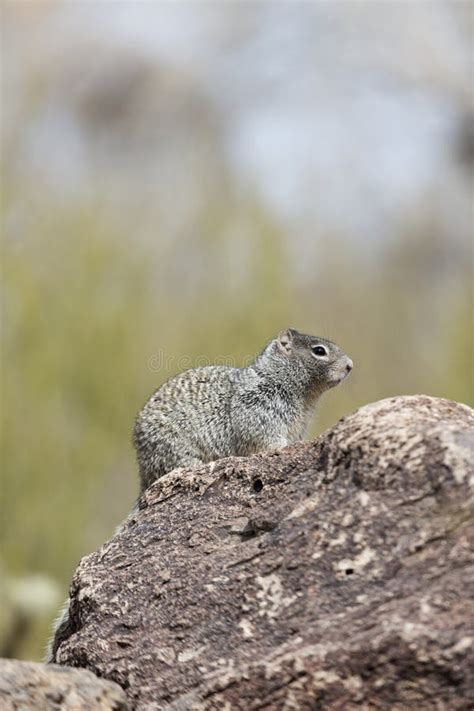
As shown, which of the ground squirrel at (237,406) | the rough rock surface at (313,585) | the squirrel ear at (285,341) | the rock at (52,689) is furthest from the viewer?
the squirrel ear at (285,341)

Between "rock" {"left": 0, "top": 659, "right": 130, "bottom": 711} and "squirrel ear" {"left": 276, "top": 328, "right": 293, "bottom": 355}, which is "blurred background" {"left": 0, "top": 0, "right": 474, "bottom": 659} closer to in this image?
"squirrel ear" {"left": 276, "top": 328, "right": 293, "bottom": 355}

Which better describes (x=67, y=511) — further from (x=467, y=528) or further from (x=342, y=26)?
(x=467, y=528)

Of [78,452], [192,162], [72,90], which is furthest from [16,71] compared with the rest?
[78,452]

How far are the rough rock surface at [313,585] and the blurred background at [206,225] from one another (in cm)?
1332

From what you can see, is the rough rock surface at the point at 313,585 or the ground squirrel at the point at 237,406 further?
the ground squirrel at the point at 237,406

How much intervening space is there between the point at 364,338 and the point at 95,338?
18.8ft

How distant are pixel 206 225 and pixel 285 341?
582 inches

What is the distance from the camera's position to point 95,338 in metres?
22.4

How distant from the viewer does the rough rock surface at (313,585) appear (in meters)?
4.40

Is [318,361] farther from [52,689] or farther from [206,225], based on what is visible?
[206,225]

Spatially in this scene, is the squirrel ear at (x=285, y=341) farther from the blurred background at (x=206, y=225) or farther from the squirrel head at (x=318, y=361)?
the blurred background at (x=206, y=225)

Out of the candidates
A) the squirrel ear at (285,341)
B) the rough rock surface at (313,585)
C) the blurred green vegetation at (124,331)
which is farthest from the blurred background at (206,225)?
the rough rock surface at (313,585)

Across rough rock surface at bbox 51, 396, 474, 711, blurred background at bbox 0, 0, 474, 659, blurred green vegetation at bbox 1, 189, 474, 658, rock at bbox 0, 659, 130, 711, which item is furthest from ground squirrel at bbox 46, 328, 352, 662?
blurred green vegetation at bbox 1, 189, 474, 658

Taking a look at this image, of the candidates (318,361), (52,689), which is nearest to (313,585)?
(52,689)
